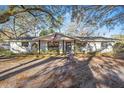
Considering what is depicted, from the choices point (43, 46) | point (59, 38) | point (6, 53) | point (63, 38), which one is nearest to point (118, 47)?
point (63, 38)

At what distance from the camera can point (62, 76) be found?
27.2ft

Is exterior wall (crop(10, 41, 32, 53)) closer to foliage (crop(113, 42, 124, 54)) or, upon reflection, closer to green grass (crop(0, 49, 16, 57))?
green grass (crop(0, 49, 16, 57))

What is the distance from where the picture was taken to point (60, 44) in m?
15.1

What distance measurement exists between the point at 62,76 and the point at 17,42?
815cm

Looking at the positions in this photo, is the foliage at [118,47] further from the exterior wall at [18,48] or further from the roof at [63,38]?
the exterior wall at [18,48]

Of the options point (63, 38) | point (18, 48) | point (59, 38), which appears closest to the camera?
point (18, 48)

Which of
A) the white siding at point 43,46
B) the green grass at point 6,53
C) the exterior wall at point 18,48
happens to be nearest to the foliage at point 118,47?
the white siding at point 43,46

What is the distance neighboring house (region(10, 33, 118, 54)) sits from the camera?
14531 millimetres

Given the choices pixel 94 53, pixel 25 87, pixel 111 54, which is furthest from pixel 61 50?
pixel 25 87

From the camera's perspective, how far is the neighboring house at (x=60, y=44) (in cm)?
1453

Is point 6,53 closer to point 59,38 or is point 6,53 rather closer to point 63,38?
point 59,38

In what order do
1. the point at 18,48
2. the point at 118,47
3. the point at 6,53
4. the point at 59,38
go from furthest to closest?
the point at 59,38
the point at 18,48
the point at 118,47
the point at 6,53
